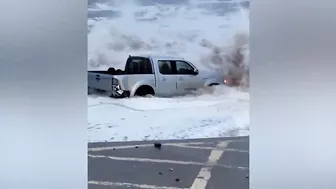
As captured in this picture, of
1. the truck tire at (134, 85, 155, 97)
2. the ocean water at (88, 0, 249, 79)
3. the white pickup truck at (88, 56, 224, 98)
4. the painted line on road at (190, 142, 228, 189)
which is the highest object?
the ocean water at (88, 0, 249, 79)

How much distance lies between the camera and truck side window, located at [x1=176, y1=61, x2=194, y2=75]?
82.0 inches

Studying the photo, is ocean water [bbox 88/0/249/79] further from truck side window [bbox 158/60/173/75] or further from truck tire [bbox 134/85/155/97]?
truck tire [bbox 134/85/155/97]

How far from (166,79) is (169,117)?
0.18 m

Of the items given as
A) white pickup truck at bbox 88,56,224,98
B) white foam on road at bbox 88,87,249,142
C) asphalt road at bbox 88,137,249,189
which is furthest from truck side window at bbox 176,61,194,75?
asphalt road at bbox 88,137,249,189

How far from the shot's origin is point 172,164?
206 centimetres

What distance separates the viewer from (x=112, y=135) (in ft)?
6.65

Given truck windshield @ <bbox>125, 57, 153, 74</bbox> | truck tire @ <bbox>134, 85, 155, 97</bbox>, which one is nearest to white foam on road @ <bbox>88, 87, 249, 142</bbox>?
truck tire @ <bbox>134, 85, 155, 97</bbox>

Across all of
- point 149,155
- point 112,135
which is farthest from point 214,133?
point 112,135

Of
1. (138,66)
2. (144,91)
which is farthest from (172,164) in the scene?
(138,66)

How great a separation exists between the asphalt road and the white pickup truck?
245 mm

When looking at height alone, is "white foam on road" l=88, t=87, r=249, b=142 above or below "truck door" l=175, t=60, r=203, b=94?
below
